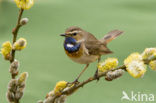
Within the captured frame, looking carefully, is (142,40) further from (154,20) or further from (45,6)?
(45,6)

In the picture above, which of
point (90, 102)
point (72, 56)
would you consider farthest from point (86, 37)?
point (90, 102)

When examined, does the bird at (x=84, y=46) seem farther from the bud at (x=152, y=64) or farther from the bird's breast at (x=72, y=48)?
the bud at (x=152, y=64)

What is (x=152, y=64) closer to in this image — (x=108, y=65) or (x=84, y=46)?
(x=108, y=65)

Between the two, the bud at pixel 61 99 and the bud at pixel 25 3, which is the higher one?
the bud at pixel 25 3

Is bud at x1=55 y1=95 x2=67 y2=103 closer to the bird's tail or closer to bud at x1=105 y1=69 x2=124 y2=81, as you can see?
bud at x1=105 y1=69 x2=124 y2=81

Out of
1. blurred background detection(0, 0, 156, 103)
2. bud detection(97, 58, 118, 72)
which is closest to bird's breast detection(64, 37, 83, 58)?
bud detection(97, 58, 118, 72)

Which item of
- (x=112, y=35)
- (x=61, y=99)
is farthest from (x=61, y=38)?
(x=61, y=99)

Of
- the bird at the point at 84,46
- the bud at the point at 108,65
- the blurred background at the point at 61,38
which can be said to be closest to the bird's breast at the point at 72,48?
the bird at the point at 84,46
